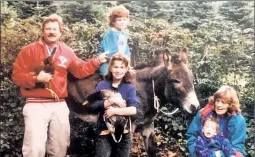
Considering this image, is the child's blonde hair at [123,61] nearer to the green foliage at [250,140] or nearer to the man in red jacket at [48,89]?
the man in red jacket at [48,89]

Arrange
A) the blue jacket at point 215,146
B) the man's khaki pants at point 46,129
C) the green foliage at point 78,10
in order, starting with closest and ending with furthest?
the blue jacket at point 215,146, the man's khaki pants at point 46,129, the green foliage at point 78,10

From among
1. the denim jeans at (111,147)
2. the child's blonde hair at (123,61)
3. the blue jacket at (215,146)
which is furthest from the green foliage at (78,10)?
the blue jacket at (215,146)

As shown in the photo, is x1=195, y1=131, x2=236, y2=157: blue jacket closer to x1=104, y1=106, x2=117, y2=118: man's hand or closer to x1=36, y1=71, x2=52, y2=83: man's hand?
x1=104, y1=106, x2=117, y2=118: man's hand

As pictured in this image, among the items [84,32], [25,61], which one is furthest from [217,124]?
[25,61]

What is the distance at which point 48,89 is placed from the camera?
3.39 metres

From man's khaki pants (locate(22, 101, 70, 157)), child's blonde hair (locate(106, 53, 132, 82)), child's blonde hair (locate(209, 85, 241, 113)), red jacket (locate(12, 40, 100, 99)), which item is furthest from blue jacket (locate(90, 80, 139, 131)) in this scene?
child's blonde hair (locate(209, 85, 241, 113))

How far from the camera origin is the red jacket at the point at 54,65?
340 cm

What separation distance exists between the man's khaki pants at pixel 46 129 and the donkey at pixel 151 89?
0.37ft

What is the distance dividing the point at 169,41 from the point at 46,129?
1.06m

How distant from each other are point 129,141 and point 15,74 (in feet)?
3.05

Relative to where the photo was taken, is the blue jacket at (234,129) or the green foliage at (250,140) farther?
the green foliage at (250,140)

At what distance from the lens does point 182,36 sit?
138 inches

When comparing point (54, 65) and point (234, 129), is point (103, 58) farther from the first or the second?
point (234, 129)

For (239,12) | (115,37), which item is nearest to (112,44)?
(115,37)
